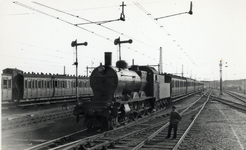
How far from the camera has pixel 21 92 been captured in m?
20.0

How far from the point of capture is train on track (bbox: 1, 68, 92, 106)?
62.7 feet

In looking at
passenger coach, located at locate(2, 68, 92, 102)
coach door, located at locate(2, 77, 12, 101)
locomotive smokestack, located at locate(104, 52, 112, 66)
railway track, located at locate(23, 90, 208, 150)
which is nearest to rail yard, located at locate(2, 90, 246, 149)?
railway track, located at locate(23, 90, 208, 150)

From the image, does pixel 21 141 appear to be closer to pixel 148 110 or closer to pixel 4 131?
pixel 4 131

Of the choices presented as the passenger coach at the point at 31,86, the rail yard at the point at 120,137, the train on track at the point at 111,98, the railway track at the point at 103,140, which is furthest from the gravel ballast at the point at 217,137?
the passenger coach at the point at 31,86

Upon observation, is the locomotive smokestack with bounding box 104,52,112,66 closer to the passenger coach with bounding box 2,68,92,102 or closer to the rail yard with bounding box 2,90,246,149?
the rail yard with bounding box 2,90,246,149

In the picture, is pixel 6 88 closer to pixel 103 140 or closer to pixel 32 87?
pixel 32 87

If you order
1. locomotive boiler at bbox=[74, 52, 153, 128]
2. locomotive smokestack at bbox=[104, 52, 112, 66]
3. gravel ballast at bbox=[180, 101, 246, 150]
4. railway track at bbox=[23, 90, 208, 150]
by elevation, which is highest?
locomotive smokestack at bbox=[104, 52, 112, 66]

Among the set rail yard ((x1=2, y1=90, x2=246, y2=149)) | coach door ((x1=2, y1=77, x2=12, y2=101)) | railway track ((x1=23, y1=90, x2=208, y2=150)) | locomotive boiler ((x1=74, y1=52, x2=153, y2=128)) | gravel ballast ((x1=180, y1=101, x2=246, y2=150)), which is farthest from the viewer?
coach door ((x1=2, y1=77, x2=12, y2=101))

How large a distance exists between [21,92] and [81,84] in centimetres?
924

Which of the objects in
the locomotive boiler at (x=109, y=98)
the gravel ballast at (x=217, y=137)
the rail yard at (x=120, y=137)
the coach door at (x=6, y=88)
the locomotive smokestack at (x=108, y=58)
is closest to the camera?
the rail yard at (x=120, y=137)

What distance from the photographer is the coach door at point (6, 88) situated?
60.1 ft

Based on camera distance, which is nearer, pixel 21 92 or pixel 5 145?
pixel 5 145

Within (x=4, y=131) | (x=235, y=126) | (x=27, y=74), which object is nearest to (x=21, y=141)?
(x=4, y=131)

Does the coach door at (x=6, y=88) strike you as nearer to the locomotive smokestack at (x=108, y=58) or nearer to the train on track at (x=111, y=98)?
the train on track at (x=111, y=98)
